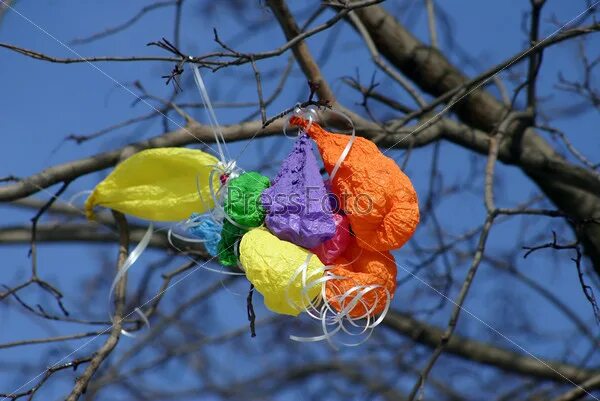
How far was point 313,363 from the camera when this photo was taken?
2979 mm

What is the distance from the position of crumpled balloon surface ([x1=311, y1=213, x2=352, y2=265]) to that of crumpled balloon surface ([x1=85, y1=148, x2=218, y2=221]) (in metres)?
0.25

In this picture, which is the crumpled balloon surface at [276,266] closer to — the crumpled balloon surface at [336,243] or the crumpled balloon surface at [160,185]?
the crumpled balloon surface at [336,243]

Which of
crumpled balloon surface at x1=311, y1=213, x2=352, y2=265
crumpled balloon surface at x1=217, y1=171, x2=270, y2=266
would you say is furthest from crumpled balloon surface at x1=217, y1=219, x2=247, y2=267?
crumpled balloon surface at x1=311, y1=213, x2=352, y2=265

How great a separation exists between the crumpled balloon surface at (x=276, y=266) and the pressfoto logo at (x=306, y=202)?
0.14 ft

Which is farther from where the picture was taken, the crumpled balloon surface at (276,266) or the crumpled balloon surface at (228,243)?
the crumpled balloon surface at (228,243)

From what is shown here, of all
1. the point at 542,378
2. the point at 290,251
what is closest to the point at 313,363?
the point at 542,378

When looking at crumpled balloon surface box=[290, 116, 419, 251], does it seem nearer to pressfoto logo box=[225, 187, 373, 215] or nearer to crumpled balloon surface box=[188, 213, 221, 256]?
pressfoto logo box=[225, 187, 373, 215]

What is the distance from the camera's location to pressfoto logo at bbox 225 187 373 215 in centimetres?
106

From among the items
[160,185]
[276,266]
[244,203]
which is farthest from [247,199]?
[160,185]

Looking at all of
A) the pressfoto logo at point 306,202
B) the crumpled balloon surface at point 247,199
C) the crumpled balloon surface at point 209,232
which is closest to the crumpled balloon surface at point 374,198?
the pressfoto logo at point 306,202

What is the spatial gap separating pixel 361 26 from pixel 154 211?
3.07ft

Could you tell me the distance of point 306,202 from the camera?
1064mm

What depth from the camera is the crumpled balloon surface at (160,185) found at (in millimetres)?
1301

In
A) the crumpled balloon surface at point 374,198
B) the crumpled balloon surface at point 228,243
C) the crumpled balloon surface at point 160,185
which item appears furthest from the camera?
the crumpled balloon surface at point 160,185
